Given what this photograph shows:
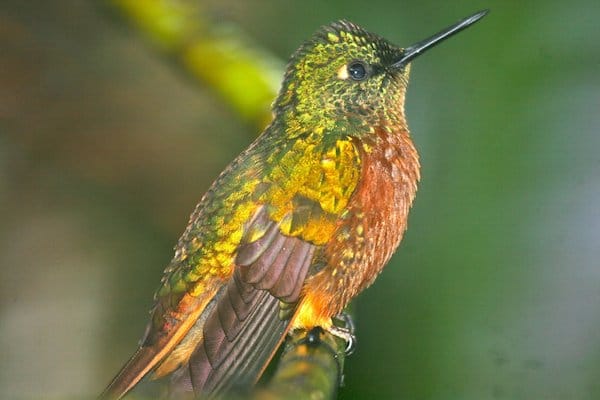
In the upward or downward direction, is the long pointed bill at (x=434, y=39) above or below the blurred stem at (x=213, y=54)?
above

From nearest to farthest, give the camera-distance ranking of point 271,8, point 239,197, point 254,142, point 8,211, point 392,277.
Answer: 1. point 239,197
2. point 254,142
3. point 392,277
4. point 271,8
5. point 8,211

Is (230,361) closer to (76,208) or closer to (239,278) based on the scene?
(239,278)

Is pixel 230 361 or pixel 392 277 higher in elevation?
pixel 392 277

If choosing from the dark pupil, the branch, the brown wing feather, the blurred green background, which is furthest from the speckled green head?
the branch

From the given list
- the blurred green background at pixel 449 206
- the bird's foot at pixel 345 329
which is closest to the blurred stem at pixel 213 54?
the blurred green background at pixel 449 206

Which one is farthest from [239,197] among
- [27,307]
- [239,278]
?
[27,307]

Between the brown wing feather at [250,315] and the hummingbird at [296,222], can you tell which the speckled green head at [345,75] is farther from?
the brown wing feather at [250,315]

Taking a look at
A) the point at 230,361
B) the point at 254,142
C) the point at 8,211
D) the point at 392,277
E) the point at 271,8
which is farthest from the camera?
the point at 8,211

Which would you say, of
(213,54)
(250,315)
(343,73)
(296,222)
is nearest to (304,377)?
(250,315)
